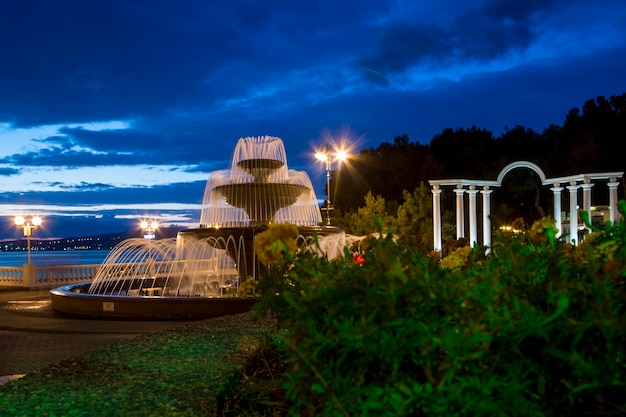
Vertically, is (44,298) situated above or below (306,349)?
below

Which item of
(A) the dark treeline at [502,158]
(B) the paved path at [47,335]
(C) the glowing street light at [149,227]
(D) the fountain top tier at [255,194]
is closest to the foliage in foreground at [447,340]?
(B) the paved path at [47,335]

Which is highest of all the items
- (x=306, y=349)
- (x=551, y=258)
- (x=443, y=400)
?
(x=551, y=258)

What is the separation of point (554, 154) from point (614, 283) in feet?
157

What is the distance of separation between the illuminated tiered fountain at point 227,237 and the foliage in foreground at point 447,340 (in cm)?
1033

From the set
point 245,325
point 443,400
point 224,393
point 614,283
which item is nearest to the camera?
point 443,400

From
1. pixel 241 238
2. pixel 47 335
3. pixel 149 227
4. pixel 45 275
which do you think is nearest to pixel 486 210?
pixel 149 227

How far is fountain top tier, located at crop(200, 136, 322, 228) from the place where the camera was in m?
17.8

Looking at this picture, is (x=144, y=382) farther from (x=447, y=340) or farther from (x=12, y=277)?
(x=12, y=277)

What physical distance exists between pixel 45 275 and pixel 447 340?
29.1 meters

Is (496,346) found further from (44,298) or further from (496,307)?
Answer: (44,298)

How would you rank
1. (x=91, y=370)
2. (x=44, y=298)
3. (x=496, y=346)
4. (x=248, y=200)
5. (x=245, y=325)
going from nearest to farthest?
1. (x=496, y=346)
2. (x=91, y=370)
3. (x=245, y=325)
4. (x=248, y=200)
5. (x=44, y=298)

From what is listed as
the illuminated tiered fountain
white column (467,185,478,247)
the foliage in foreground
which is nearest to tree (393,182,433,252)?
white column (467,185,478,247)

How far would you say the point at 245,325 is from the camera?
9.85 m

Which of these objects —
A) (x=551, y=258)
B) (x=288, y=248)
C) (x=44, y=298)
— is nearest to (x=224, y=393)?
(x=288, y=248)
